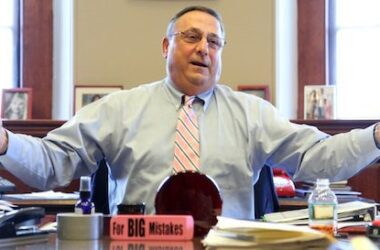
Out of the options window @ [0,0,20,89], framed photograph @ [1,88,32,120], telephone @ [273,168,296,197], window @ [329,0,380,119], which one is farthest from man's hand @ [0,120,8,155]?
window @ [329,0,380,119]

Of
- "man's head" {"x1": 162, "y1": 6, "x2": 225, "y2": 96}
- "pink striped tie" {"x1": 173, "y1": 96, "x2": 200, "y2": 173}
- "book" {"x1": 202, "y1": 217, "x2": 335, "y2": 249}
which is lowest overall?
"book" {"x1": 202, "y1": 217, "x2": 335, "y2": 249}

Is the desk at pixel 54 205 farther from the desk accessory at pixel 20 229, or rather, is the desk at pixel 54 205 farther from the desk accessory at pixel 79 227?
the desk accessory at pixel 79 227

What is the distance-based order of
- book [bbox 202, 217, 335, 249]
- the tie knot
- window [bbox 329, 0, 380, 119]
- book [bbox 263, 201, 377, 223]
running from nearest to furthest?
book [bbox 202, 217, 335, 249], book [bbox 263, 201, 377, 223], the tie knot, window [bbox 329, 0, 380, 119]

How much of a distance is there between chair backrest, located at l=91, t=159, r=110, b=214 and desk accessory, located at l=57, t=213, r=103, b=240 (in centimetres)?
78

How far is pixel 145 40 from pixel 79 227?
89.6 inches

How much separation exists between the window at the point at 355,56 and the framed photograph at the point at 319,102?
0.15 metres

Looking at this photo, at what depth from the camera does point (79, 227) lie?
4.96ft

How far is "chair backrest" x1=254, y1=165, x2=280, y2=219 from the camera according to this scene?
2422mm

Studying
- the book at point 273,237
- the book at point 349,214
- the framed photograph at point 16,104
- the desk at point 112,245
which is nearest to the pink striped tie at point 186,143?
the book at point 349,214

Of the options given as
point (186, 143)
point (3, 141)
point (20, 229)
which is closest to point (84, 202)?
point (20, 229)

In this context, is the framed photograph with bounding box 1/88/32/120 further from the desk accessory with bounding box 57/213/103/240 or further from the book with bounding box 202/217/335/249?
the book with bounding box 202/217/335/249

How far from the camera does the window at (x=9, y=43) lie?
3.94 metres

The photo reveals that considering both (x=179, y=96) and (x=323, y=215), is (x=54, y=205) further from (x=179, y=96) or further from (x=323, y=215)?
(x=323, y=215)

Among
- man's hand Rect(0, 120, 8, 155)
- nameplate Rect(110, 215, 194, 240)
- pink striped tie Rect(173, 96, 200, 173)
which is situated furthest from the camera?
pink striped tie Rect(173, 96, 200, 173)
